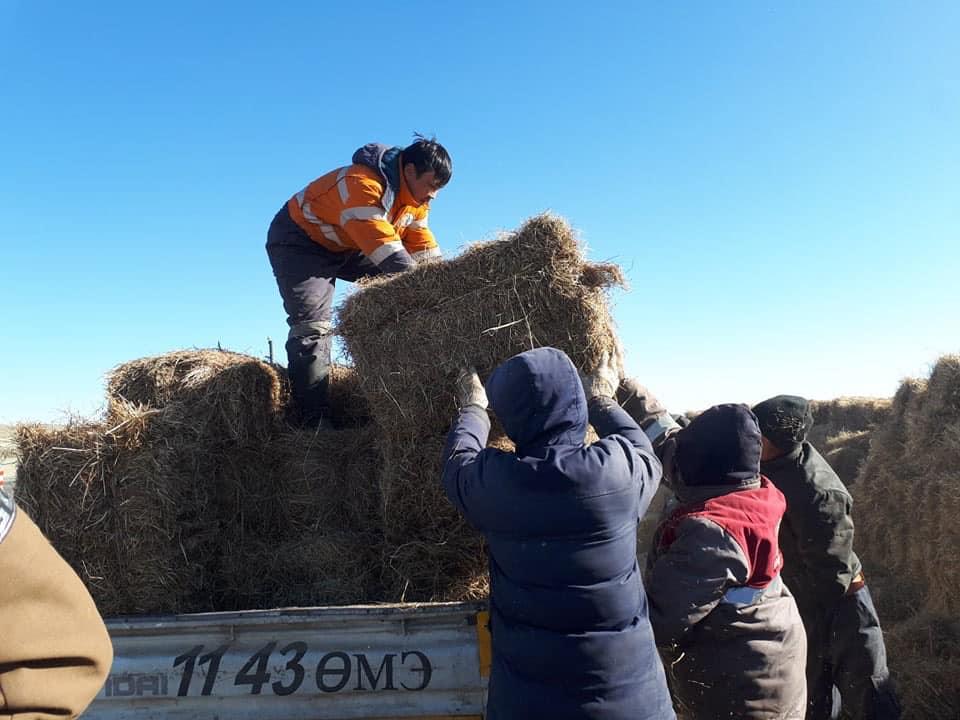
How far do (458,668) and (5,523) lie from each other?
7.05ft

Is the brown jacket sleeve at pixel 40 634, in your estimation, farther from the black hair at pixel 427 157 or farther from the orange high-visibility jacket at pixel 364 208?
the black hair at pixel 427 157

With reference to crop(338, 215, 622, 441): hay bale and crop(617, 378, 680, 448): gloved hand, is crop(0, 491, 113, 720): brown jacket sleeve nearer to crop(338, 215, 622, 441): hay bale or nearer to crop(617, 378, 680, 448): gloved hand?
crop(338, 215, 622, 441): hay bale

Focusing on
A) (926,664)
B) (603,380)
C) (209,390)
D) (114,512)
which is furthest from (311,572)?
(926,664)

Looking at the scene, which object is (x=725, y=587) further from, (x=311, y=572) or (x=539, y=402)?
(x=311, y=572)

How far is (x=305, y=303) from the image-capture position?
15.0 ft

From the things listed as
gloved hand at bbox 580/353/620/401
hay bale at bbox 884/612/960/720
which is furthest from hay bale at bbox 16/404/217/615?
hay bale at bbox 884/612/960/720

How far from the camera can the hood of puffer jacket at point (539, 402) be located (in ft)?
8.02

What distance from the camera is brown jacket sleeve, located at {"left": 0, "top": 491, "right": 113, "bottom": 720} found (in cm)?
122

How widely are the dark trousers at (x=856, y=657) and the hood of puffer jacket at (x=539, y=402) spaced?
2.70 m

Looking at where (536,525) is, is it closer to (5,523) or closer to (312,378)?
(5,523)

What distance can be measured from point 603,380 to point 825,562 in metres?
1.88

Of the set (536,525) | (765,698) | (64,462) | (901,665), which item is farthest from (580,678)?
(901,665)

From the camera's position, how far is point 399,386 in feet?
11.8

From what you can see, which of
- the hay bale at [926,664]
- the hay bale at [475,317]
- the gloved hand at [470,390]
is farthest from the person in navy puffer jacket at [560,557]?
the hay bale at [926,664]
